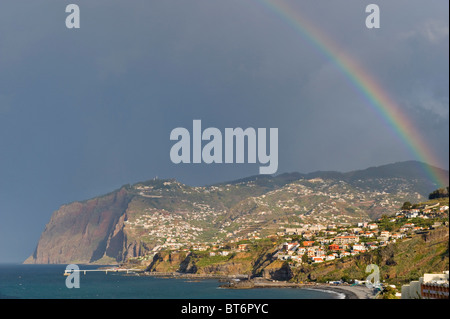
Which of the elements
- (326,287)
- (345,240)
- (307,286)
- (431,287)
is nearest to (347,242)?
(345,240)

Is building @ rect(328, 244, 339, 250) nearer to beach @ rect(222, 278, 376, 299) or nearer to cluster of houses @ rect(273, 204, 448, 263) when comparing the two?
cluster of houses @ rect(273, 204, 448, 263)

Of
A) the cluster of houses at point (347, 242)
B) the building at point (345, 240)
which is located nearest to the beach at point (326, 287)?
the cluster of houses at point (347, 242)

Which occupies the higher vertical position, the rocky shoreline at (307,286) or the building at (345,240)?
the building at (345,240)

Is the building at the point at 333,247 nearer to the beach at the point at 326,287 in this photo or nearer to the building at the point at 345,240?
the building at the point at 345,240

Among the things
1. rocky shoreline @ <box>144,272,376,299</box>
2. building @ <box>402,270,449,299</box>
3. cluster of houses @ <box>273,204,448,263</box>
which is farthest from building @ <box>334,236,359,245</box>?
building @ <box>402,270,449,299</box>

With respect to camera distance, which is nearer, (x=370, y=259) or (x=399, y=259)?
(x=399, y=259)

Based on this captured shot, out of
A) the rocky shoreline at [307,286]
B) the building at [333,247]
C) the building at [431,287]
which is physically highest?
the building at [431,287]
